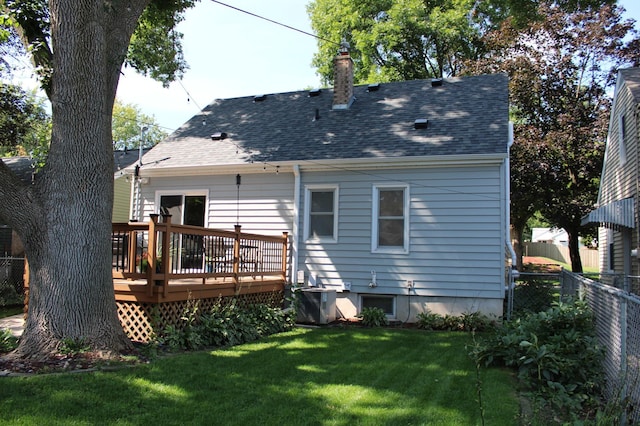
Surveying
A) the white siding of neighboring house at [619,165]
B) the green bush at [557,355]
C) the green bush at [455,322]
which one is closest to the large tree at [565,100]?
the white siding of neighboring house at [619,165]

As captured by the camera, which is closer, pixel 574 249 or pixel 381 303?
pixel 381 303

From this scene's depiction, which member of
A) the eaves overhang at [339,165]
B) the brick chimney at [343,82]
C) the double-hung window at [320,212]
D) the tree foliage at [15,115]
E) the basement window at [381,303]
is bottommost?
the basement window at [381,303]

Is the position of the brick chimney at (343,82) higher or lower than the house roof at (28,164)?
higher

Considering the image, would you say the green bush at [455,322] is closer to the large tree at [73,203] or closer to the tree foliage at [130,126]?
the large tree at [73,203]

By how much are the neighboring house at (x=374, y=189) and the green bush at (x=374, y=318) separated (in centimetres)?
47

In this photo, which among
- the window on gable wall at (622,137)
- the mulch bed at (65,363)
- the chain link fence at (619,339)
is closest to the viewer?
the chain link fence at (619,339)

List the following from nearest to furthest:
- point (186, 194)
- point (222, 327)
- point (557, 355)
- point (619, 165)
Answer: point (557, 355), point (222, 327), point (186, 194), point (619, 165)

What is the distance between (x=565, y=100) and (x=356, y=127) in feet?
36.7

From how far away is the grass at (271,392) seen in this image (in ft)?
13.7

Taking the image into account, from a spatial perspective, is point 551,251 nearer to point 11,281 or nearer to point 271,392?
point 11,281

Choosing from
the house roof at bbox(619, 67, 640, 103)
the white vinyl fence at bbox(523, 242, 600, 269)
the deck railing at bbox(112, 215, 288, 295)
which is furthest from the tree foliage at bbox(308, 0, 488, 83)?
the white vinyl fence at bbox(523, 242, 600, 269)

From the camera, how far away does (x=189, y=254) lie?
26.2 ft

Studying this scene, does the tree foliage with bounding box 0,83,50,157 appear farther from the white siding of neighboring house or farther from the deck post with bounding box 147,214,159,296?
the white siding of neighboring house

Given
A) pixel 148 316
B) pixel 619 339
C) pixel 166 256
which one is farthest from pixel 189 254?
pixel 619 339
